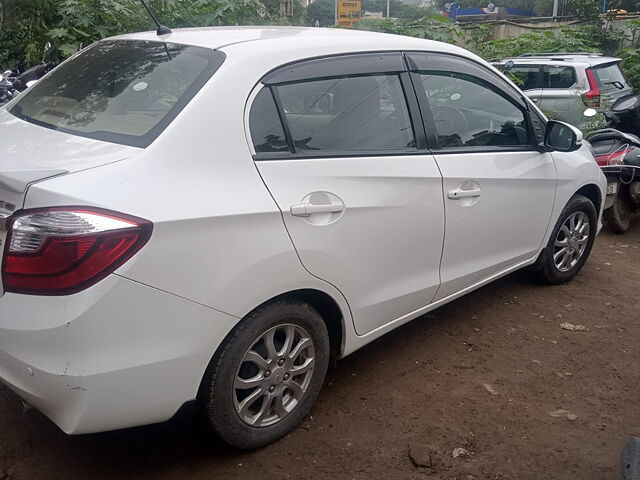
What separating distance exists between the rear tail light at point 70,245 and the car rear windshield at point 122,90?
1.32 feet

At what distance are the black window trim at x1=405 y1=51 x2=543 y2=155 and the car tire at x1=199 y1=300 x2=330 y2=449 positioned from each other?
1209mm

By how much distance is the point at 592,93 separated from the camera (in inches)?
395

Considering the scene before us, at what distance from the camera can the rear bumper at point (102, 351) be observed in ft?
6.93

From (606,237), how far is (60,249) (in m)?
5.70

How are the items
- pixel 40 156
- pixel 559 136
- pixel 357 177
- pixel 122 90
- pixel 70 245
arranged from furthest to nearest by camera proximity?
pixel 559 136 → pixel 357 177 → pixel 122 90 → pixel 40 156 → pixel 70 245

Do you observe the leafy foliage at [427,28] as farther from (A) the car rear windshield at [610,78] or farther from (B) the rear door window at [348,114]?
(B) the rear door window at [348,114]

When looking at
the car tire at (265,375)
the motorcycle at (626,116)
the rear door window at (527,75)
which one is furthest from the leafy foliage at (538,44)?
the car tire at (265,375)

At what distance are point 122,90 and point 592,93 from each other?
29.7 feet

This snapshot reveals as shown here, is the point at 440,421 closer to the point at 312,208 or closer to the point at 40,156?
the point at 312,208

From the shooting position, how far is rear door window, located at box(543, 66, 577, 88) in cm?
1041

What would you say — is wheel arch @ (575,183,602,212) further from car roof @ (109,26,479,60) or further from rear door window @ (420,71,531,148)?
car roof @ (109,26,479,60)

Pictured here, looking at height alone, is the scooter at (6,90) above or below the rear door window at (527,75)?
above

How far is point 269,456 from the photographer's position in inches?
110

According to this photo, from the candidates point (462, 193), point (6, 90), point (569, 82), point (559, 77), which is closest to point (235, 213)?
point (462, 193)
